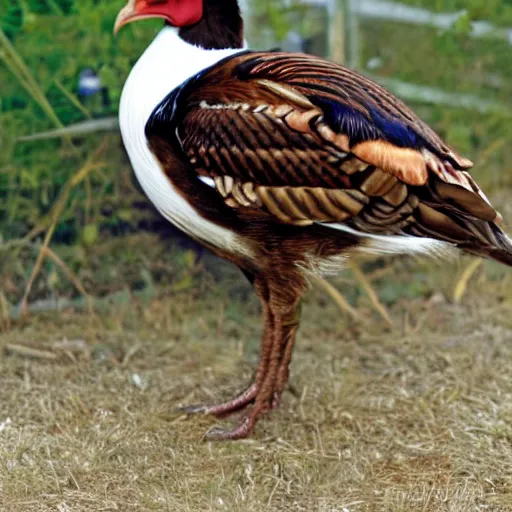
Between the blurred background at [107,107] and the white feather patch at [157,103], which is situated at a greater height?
Answer: the white feather patch at [157,103]

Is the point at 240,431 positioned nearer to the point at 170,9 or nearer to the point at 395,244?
the point at 395,244

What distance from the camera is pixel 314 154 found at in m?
2.16

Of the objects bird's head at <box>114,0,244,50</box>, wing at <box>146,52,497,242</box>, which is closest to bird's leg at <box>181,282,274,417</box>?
wing at <box>146,52,497,242</box>

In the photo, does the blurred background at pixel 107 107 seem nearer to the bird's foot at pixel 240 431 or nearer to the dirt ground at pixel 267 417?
the dirt ground at pixel 267 417

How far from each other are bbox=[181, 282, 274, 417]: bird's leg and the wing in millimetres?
450

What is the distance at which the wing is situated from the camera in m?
2.16

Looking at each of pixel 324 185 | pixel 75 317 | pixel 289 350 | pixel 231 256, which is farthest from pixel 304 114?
pixel 75 317

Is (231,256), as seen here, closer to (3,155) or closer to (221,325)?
(221,325)

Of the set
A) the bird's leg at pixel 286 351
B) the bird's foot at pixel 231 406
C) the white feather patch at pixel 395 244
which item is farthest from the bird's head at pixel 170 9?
the bird's foot at pixel 231 406

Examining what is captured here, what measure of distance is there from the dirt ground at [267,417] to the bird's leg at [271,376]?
→ 5cm

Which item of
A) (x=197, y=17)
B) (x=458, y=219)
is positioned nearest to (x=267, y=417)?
(x=458, y=219)

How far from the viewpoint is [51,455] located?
8.05ft

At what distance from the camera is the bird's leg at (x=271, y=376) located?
251 cm

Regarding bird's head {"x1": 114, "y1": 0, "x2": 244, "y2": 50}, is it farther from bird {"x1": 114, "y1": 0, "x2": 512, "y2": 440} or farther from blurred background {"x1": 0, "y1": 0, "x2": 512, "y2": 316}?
blurred background {"x1": 0, "y1": 0, "x2": 512, "y2": 316}
